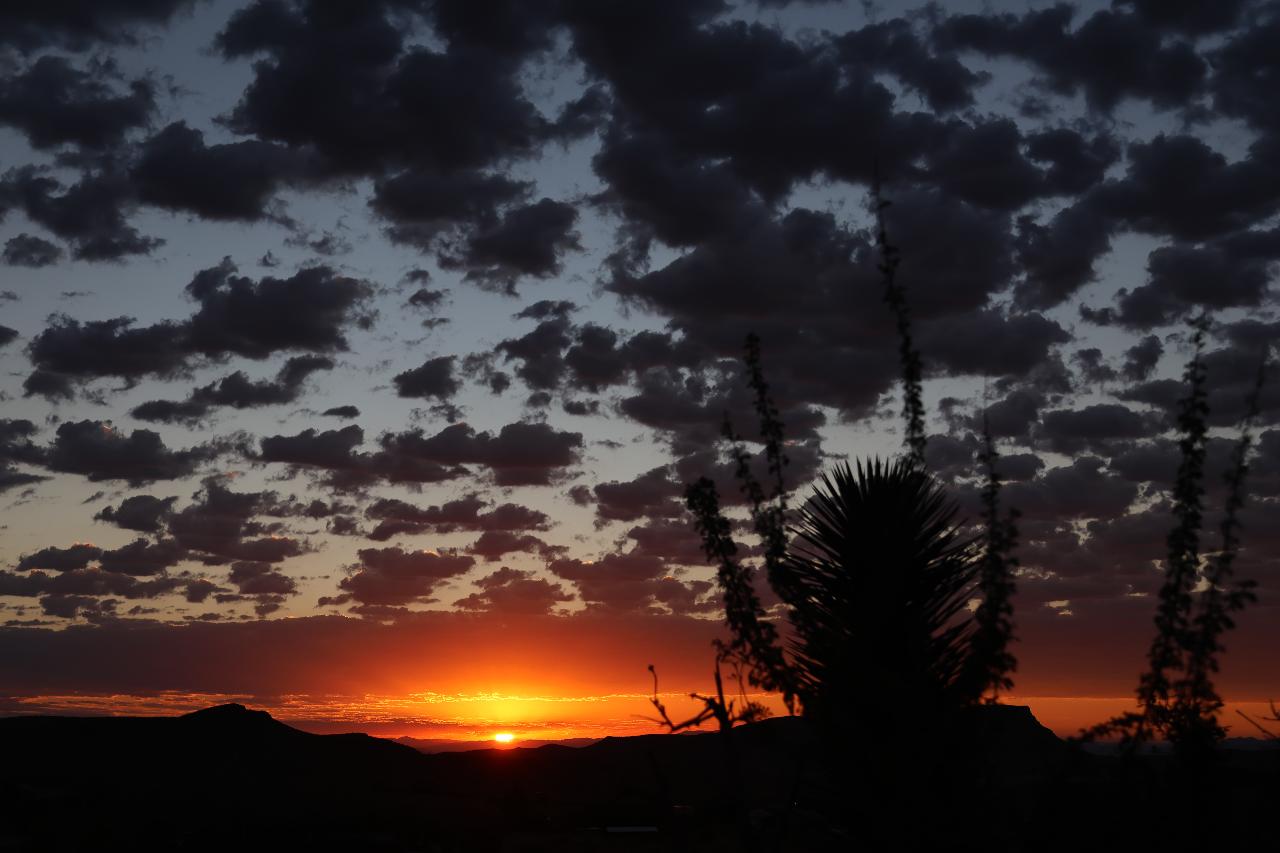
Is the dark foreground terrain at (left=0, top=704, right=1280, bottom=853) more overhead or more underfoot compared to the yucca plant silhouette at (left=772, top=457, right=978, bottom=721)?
more underfoot

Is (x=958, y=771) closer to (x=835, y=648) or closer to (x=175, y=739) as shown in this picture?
(x=835, y=648)

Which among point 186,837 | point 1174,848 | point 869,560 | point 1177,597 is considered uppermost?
point 869,560

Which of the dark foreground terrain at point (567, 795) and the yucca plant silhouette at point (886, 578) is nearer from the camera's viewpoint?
the dark foreground terrain at point (567, 795)

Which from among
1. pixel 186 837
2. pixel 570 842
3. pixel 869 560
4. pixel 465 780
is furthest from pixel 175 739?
pixel 869 560

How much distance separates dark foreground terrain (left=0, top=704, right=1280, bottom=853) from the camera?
272 inches

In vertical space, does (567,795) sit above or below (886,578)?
below

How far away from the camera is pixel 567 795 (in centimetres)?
7425

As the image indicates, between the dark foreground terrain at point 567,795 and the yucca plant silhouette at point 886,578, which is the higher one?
the yucca plant silhouette at point 886,578

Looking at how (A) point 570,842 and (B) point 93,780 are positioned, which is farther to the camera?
(B) point 93,780

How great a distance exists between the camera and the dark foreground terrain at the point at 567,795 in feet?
22.7

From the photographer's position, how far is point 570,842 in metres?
44.0

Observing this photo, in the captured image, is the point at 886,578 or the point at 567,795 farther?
the point at 567,795

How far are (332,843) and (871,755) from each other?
41671mm

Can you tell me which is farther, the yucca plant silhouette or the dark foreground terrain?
the yucca plant silhouette
